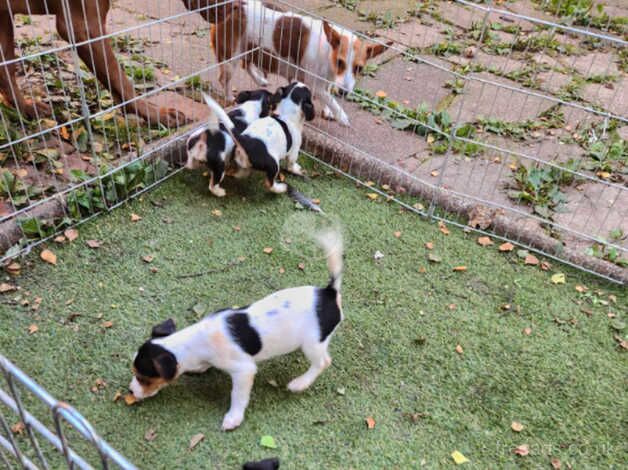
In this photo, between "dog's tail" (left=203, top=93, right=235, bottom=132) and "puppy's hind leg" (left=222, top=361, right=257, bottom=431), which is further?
"dog's tail" (left=203, top=93, right=235, bottom=132)

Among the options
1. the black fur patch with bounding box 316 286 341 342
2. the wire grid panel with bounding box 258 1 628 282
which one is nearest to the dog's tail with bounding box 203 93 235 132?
the wire grid panel with bounding box 258 1 628 282

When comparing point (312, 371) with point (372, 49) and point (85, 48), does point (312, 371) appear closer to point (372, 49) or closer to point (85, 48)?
point (85, 48)

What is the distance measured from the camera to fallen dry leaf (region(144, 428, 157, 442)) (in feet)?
7.71

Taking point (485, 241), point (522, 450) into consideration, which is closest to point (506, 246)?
point (485, 241)

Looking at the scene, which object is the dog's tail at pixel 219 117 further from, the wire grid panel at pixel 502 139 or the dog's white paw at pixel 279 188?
A: the wire grid panel at pixel 502 139

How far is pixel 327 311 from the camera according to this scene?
2.45 meters

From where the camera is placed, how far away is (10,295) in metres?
2.91

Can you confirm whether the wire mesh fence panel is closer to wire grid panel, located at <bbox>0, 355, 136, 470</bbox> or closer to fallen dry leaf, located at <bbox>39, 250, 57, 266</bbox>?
fallen dry leaf, located at <bbox>39, 250, 57, 266</bbox>

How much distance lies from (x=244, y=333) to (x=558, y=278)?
2094 mm

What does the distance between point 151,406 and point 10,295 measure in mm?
1064

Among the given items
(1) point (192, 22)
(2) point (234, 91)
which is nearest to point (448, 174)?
(2) point (234, 91)

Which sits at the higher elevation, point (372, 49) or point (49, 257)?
point (372, 49)

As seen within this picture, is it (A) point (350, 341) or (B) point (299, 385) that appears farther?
(A) point (350, 341)

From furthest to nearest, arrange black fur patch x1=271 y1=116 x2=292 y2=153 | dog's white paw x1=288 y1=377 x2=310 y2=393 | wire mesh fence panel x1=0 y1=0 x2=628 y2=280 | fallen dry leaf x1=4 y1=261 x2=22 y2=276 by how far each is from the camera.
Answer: black fur patch x1=271 y1=116 x2=292 y2=153 < wire mesh fence panel x1=0 y1=0 x2=628 y2=280 < fallen dry leaf x1=4 y1=261 x2=22 y2=276 < dog's white paw x1=288 y1=377 x2=310 y2=393
